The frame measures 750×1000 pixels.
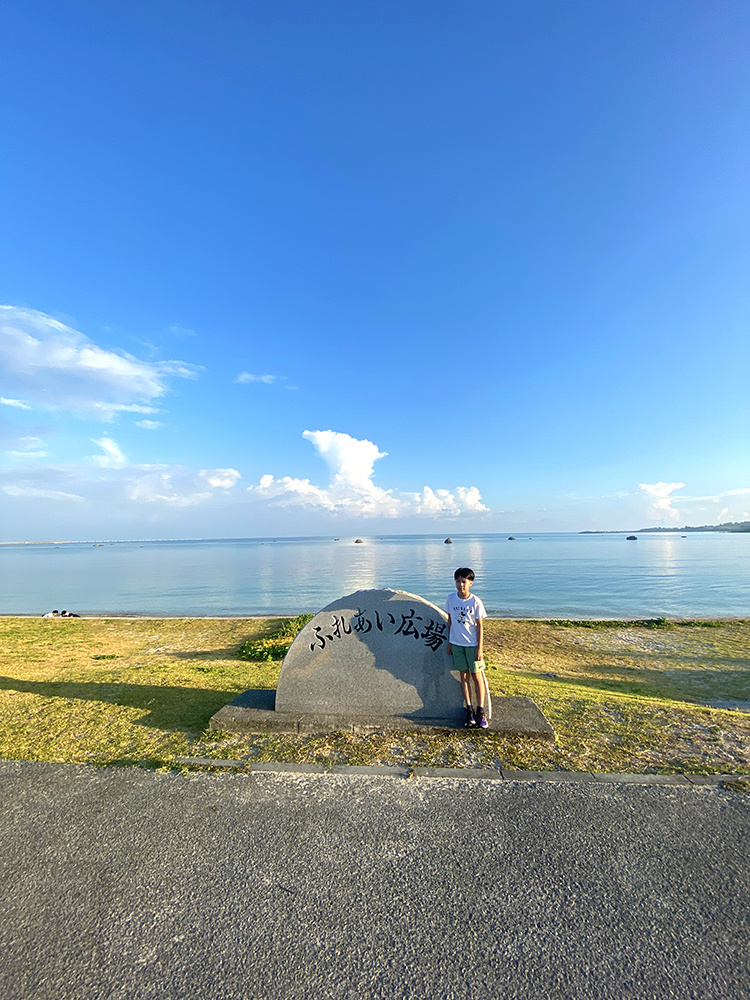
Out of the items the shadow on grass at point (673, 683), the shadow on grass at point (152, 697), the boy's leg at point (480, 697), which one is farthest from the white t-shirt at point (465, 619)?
the shadow on grass at point (673, 683)

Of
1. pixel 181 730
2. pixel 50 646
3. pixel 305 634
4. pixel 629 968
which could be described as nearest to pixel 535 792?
pixel 629 968

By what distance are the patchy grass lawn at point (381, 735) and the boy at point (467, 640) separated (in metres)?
0.52

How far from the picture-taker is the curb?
5.11 metres

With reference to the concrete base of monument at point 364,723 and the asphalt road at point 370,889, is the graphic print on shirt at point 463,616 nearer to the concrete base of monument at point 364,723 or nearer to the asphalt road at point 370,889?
the concrete base of monument at point 364,723

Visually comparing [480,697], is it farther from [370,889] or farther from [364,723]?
[370,889]

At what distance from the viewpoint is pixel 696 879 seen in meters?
3.68

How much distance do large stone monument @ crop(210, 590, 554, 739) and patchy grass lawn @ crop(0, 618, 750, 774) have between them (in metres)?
0.33

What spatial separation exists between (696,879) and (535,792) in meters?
1.46

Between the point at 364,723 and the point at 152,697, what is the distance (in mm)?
4004

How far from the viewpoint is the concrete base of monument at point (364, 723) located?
6281 millimetres

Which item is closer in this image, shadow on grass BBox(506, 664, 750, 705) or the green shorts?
the green shorts

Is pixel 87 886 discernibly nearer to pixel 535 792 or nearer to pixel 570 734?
pixel 535 792

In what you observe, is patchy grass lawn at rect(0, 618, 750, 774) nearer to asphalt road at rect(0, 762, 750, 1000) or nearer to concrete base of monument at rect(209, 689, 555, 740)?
concrete base of monument at rect(209, 689, 555, 740)

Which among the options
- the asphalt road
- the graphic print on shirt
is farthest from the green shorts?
the asphalt road
